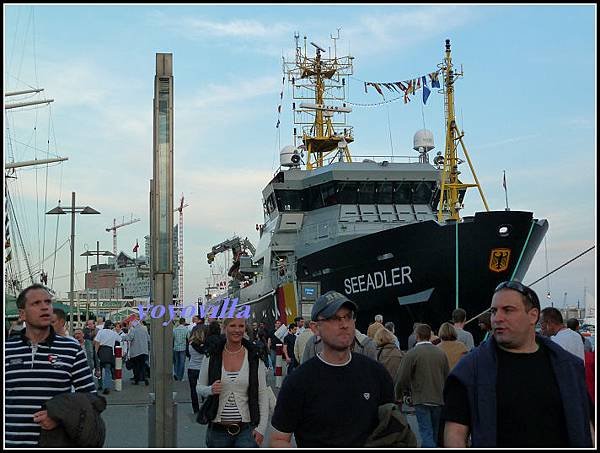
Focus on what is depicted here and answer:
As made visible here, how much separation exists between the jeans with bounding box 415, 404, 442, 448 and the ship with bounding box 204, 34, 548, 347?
13032 millimetres

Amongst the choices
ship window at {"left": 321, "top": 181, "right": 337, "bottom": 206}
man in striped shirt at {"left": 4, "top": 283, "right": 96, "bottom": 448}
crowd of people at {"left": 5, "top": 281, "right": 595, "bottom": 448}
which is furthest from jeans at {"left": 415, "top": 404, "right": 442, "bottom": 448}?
ship window at {"left": 321, "top": 181, "right": 337, "bottom": 206}

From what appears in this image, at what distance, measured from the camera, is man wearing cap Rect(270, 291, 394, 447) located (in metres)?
4.12

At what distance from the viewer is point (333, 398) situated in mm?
4141

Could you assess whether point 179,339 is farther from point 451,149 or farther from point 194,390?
point 451,149

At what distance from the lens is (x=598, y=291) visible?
4.11 m

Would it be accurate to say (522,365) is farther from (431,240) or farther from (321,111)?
(321,111)

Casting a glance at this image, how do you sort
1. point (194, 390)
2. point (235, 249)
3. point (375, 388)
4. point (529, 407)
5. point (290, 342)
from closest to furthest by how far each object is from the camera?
point (529, 407)
point (375, 388)
point (194, 390)
point (290, 342)
point (235, 249)

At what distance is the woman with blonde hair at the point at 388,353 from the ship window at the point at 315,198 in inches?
716

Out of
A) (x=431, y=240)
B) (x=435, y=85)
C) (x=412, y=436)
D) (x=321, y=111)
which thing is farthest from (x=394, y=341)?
(x=321, y=111)

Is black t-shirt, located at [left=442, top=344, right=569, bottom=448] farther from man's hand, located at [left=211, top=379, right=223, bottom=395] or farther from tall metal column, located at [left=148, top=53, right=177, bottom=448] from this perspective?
tall metal column, located at [left=148, top=53, right=177, bottom=448]

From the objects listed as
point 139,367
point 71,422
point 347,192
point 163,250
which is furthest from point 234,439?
point 347,192

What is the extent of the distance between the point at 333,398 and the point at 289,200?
25.0 meters

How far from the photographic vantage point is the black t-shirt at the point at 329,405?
4.12 m

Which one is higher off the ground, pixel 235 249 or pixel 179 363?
pixel 235 249
